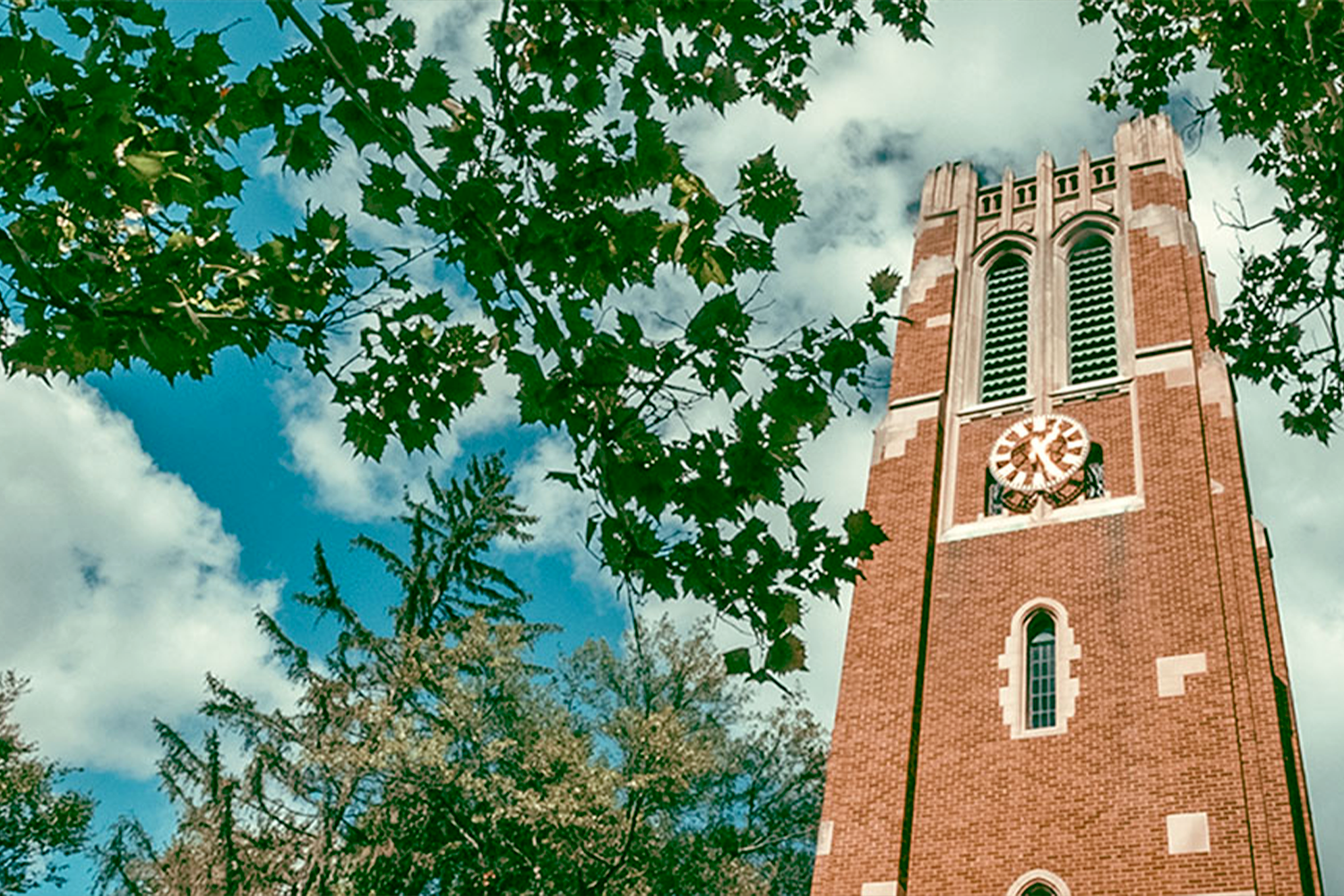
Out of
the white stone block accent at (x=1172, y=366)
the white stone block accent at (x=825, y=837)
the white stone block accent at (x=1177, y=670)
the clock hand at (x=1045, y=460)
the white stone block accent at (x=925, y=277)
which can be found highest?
the white stone block accent at (x=925, y=277)

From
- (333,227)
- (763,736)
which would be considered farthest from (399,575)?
(333,227)

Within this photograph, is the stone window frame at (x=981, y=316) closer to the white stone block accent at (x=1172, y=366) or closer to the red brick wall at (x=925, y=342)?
the red brick wall at (x=925, y=342)

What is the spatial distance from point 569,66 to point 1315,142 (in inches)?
198

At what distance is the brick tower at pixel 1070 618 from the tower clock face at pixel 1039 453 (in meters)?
0.04

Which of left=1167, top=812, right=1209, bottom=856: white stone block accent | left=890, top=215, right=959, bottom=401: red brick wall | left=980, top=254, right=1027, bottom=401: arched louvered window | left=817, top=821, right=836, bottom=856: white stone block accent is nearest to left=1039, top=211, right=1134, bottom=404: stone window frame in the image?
left=980, top=254, right=1027, bottom=401: arched louvered window

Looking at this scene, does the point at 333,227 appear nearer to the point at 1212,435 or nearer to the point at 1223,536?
the point at 1223,536

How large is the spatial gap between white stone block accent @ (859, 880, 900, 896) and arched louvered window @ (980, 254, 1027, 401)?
384 inches

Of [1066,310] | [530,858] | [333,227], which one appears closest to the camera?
[333,227]

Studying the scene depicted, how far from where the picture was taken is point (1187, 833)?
1449 centimetres

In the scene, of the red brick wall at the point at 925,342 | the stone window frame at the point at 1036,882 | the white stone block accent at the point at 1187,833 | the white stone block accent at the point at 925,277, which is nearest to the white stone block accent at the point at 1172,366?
the red brick wall at the point at 925,342

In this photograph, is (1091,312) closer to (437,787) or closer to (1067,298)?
(1067,298)

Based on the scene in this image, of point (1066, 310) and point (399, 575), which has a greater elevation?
point (1066, 310)

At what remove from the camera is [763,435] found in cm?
552

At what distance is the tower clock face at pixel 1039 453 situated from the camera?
19.7 metres
